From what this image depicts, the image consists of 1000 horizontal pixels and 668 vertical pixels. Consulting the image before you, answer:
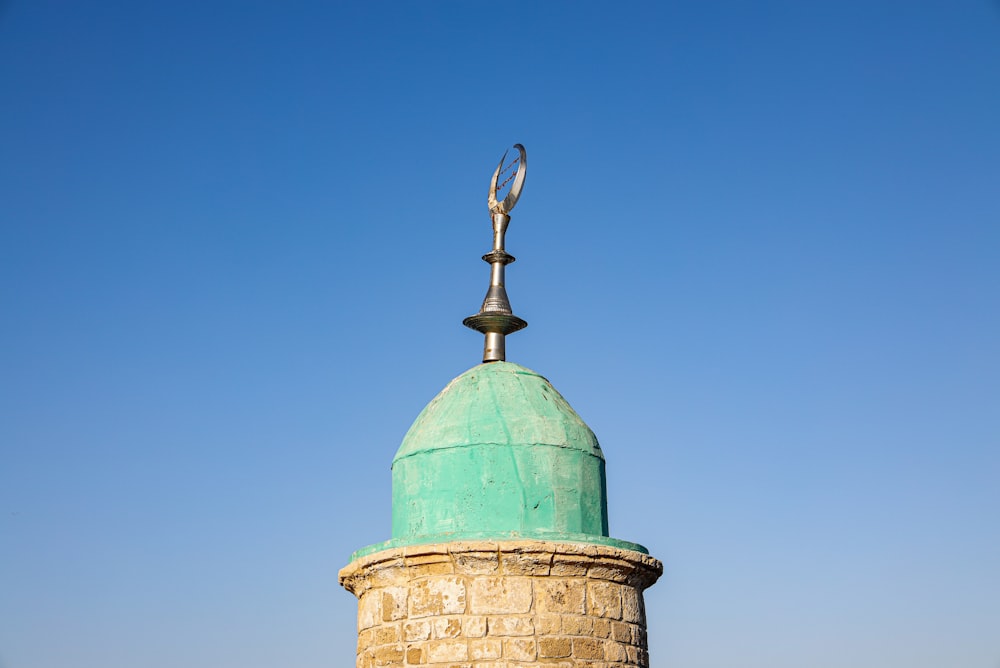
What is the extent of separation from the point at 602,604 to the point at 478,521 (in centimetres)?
81

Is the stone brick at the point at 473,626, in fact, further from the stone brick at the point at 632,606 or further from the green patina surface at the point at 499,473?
the stone brick at the point at 632,606

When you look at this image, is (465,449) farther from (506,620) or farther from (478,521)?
(506,620)

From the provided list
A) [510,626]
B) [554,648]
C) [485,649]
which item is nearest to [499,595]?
[510,626]

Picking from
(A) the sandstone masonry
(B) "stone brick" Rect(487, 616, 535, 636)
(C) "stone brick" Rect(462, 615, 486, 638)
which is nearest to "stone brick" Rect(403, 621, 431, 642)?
(A) the sandstone masonry

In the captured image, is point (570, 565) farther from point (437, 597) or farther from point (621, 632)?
point (437, 597)

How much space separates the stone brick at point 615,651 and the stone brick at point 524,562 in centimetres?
57

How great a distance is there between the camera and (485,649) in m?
5.98

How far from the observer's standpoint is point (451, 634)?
605 centimetres

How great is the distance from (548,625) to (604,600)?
0.39 m

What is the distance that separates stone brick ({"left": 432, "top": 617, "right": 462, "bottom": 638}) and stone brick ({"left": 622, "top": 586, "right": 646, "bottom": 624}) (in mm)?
952

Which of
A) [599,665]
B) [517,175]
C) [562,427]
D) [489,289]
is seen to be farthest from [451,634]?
[517,175]

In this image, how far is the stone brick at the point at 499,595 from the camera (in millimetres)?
6055

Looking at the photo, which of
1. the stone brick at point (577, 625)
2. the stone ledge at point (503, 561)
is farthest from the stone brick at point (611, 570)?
the stone brick at point (577, 625)

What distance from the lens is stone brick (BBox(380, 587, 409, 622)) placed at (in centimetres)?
625
